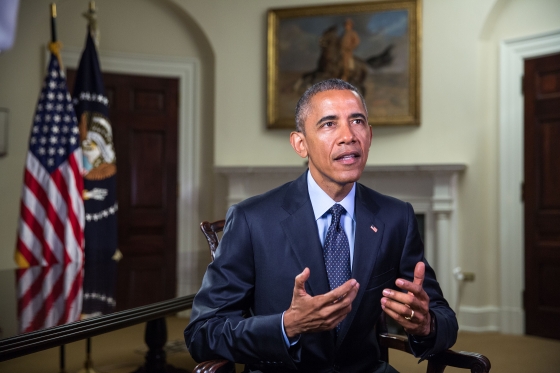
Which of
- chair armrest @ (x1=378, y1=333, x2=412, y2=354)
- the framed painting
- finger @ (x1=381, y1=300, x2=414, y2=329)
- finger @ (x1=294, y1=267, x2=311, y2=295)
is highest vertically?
the framed painting

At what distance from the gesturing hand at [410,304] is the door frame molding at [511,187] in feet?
14.6

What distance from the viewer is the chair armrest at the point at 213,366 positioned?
1.64 metres

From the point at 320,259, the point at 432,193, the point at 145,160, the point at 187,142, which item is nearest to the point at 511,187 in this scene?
the point at 432,193

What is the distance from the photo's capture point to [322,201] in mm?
1873

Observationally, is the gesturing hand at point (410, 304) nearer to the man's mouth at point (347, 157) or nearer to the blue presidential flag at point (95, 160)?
the man's mouth at point (347, 157)

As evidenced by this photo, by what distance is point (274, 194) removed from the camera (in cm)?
193

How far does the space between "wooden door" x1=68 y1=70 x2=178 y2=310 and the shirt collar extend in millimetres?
4590

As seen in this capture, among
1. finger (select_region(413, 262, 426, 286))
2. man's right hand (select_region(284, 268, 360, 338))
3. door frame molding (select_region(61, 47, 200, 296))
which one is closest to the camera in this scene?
man's right hand (select_region(284, 268, 360, 338))

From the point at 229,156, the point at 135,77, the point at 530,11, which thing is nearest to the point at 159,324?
the point at 229,156

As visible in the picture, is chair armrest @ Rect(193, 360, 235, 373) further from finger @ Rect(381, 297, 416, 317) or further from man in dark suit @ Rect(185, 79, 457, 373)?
finger @ Rect(381, 297, 416, 317)

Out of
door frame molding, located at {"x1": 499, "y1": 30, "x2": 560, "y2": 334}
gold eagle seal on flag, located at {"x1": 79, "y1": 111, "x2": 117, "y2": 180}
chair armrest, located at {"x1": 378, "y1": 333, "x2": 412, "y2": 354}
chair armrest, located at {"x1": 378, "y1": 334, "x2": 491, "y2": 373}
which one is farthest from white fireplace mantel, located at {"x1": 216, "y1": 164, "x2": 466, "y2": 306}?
chair armrest, located at {"x1": 378, "y1": 334, "x2": 491, "y2": 373}

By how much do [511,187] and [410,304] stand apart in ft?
15.0

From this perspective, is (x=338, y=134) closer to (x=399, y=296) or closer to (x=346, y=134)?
(x=346, y=134)

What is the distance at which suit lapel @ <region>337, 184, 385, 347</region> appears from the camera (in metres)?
1.73
